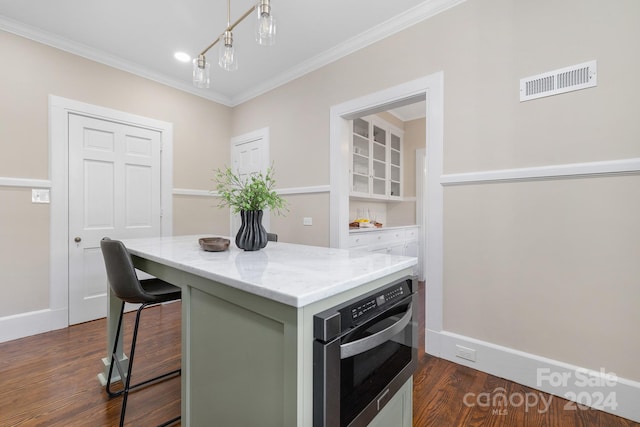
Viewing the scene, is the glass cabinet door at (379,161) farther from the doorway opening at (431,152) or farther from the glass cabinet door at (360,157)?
the doorway opening at (431,152)

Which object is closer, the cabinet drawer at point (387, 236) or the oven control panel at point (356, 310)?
the oven control panel at point (356, 310)

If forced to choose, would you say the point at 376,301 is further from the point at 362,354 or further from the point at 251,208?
the point at 251,208

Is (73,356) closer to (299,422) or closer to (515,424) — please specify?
(299,422)

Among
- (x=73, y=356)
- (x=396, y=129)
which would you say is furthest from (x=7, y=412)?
(x=396, y=129)

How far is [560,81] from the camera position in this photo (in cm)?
174

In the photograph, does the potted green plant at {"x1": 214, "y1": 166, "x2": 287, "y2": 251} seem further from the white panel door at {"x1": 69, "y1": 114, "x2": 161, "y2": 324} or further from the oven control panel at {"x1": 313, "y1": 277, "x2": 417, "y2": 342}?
the white panel door at {"x1": 69, "y1": 114, "x2": 161, "y2": 324}

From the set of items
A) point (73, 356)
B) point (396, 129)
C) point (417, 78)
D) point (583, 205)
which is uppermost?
point (396, 129)

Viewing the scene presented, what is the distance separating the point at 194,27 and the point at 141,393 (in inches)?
115

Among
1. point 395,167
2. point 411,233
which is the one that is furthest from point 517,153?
point 395,167

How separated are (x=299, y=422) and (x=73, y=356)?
2.42 metres

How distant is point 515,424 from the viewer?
4.93 feet

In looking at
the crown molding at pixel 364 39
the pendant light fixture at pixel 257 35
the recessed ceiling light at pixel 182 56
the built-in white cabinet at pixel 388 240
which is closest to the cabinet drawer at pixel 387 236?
the built-in white cabinet at pixel 388 240

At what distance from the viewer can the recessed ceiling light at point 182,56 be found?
3010 millimetres

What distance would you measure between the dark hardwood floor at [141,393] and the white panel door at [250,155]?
205 cm
